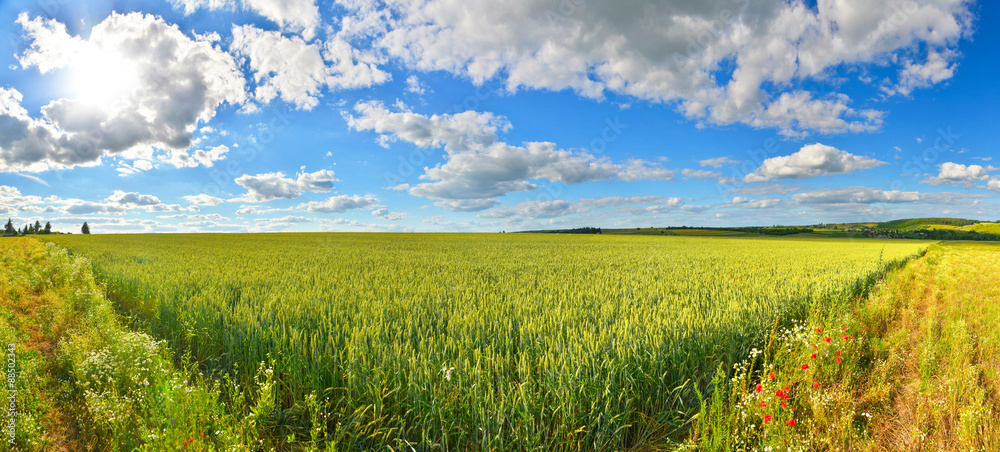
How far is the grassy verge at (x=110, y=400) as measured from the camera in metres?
3.81

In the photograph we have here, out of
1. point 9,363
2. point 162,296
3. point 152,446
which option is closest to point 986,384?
point 152,446

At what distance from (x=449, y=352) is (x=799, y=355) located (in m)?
5.09

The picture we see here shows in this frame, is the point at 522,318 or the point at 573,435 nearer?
the point at 573,435

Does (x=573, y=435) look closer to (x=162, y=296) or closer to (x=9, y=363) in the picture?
(x=9, y=363)

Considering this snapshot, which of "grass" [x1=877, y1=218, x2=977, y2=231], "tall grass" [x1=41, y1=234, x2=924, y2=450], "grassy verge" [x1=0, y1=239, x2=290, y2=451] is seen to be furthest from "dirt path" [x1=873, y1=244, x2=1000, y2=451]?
"grass" [x1=877, y1=218, x2=977, y2=231]

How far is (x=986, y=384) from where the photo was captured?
18.2 feet

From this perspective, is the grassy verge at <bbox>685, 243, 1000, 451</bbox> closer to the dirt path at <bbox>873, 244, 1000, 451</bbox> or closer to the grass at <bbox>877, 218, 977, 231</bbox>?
the dirt path at <bbox>873, 244, 1000, 451</bbox>

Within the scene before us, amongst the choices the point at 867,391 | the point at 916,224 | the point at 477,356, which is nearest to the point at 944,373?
the point at 867,391

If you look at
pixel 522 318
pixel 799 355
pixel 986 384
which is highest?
pixel 522 318

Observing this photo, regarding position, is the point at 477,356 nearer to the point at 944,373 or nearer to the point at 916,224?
the point at 944,373

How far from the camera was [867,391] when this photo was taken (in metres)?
5.39

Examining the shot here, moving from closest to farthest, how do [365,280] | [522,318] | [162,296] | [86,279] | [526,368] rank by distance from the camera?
[526,368]
[522,318]
[162,296]
[365,280]
[86,279]

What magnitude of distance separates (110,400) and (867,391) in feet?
31.8

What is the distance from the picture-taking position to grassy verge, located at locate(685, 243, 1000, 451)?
3932mm
